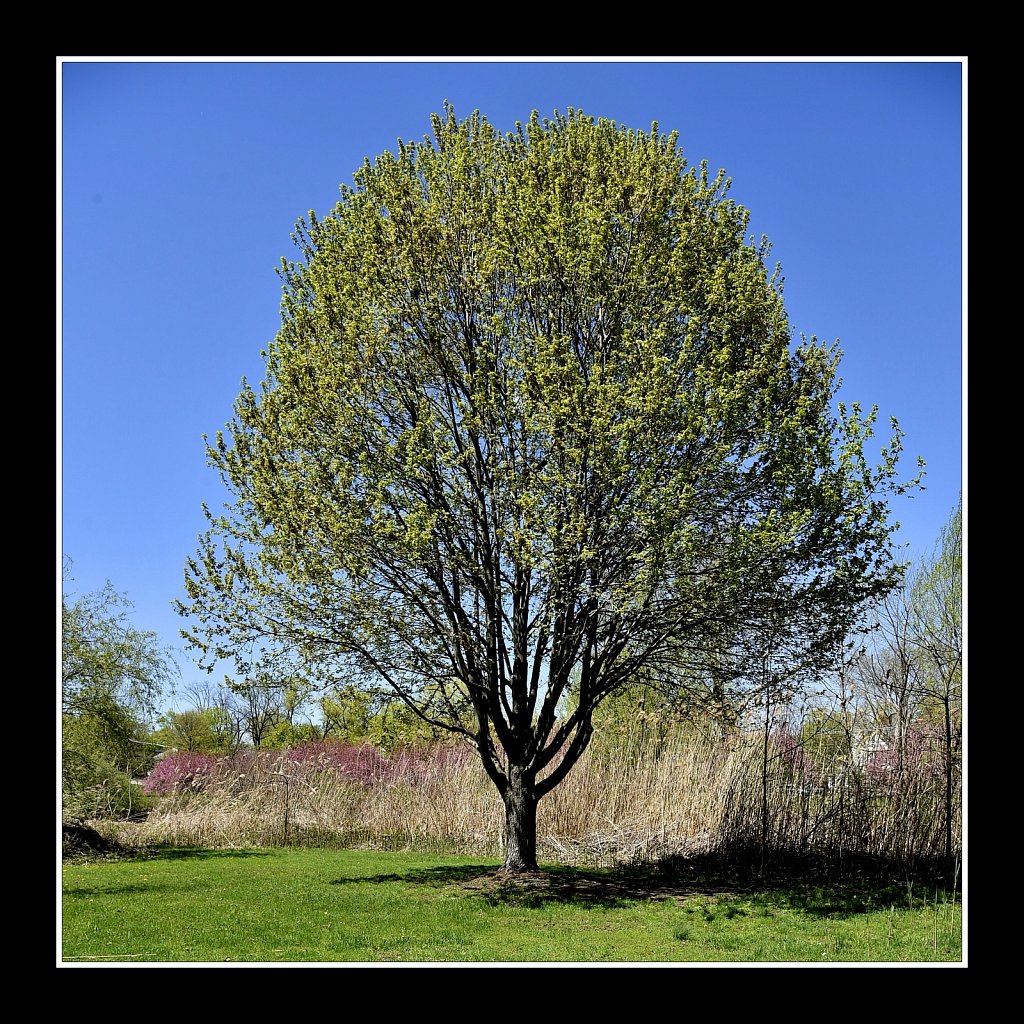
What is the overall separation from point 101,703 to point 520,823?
8.70 m

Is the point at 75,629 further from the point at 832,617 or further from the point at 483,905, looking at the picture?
the point at 832,617

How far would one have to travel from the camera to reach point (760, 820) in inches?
546

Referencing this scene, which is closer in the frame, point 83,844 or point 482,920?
point 482,920

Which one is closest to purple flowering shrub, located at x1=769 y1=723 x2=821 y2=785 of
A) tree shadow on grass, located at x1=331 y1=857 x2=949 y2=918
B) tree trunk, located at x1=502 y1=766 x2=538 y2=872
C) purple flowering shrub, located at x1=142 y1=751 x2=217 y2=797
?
tree shadow on grass, located at x1=331 y1=857 x2=949 y2=918

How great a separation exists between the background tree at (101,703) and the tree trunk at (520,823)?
772 centimetres

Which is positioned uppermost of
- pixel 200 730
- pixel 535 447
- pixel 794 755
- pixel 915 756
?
pixel 535 447

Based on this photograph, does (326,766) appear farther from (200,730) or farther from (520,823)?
(200,730)

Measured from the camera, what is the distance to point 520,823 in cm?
1265

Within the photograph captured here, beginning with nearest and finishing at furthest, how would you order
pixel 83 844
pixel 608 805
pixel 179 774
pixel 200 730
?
pixel 608 805 → pixel 83 844 → pixel 179 774 → pixel 200 730

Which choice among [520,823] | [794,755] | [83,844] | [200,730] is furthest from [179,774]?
[794,755]

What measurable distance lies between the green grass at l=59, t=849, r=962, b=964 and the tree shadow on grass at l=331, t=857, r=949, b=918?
46 mm

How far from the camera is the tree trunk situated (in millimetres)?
12602

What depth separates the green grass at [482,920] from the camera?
836 centimetres
